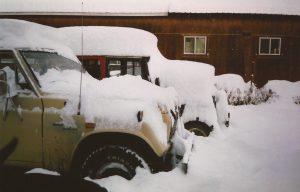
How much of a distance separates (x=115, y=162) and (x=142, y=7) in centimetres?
1179

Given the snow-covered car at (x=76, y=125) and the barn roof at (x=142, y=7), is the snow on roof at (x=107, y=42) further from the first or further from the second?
the barn roof at (x=142, y=7)

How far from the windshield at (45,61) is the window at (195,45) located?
10.8m

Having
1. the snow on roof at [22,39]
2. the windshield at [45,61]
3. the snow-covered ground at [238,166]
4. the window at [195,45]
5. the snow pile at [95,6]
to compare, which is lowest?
the snow-covered ground at [238,166]

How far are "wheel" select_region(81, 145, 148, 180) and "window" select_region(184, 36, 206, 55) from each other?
11716 mm

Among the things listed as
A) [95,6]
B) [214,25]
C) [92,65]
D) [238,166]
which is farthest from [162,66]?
[95,6]

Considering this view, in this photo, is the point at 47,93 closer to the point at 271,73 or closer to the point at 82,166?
the point at 82,166

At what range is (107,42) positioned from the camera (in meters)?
7.72

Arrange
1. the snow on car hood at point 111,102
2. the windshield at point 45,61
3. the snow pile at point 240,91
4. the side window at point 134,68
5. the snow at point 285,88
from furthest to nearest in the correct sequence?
the snow at point 285,88 → the snow pile at point 240,91 → the side window at point 134,68 → the windshield at point 45,61 → the snow on car hood at point 111,102

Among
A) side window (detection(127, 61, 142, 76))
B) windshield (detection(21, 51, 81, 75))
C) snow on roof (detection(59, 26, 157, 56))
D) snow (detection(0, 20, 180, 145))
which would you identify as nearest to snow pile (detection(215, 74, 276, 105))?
snow on roof (detection(59, 26, 157, 56))

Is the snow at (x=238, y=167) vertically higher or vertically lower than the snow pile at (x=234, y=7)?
lower

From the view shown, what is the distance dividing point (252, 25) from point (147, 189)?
12.6 meters

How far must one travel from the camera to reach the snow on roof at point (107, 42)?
755 centimetres

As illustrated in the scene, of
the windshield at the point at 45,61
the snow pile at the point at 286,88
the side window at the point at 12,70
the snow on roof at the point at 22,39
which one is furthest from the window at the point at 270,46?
the side window at the point at 12,70

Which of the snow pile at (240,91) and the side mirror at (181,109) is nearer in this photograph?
the side mirror at (181,109)
